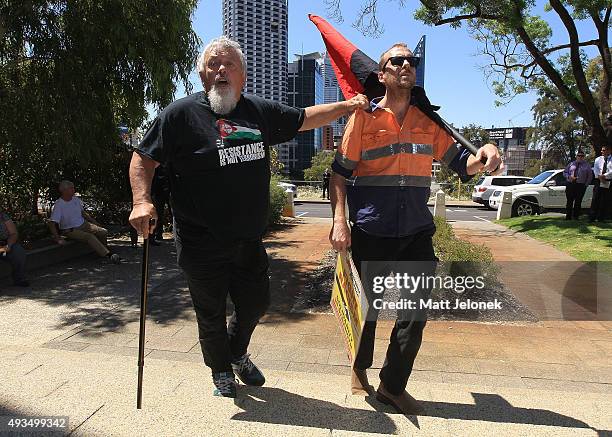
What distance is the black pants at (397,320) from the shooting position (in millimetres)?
2604

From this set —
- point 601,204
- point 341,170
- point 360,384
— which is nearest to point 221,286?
point 341,170

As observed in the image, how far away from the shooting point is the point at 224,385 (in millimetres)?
2697

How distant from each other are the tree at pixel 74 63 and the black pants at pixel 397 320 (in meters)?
5.82

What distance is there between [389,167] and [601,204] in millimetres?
11159

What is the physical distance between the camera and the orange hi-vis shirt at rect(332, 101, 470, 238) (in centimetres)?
264

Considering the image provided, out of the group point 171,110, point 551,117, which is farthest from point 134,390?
point 551,117

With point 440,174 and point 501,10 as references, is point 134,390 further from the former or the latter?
point 440,174

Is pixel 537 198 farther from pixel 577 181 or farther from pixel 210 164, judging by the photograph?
pixel 210 164

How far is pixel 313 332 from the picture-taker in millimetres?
4480

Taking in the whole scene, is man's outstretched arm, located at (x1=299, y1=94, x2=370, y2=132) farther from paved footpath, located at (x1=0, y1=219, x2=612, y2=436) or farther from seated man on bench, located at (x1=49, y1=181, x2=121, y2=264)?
seated man on bench, located at (x1=49, y1=181, x2=121, y2=264)

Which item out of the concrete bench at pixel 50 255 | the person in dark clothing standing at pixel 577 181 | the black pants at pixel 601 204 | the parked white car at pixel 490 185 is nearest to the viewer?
the concrete bench at pixel 50 255

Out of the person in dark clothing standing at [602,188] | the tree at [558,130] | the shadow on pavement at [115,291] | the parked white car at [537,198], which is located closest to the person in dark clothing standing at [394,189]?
the shadow on pavement at [115,291]

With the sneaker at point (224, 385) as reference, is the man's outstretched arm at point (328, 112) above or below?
above

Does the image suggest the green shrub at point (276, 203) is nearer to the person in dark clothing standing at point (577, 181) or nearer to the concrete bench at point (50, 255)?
the concrete bench at point (50, 255)
